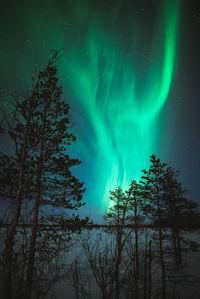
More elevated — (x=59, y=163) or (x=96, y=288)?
(x=59, y=163)

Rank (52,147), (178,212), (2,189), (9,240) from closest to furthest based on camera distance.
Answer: (9,240) < (2,189) < (52,147) < (178,212)

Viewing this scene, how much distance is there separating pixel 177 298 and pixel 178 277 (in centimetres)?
455

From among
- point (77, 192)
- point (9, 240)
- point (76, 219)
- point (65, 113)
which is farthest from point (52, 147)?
point (9, 240)

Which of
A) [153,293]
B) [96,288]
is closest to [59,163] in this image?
[96,288]

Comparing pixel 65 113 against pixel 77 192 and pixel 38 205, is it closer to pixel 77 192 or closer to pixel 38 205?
pixel 77 192

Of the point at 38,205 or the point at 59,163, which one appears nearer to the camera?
the point at 38,205

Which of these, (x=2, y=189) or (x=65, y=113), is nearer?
(x=2, y=189)

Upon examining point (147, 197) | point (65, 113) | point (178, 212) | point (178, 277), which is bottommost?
point (178, 277)

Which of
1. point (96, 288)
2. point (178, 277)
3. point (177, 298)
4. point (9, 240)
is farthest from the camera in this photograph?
point (178, 277)

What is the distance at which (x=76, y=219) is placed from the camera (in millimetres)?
9047

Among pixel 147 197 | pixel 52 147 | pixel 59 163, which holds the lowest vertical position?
pixel 147 197

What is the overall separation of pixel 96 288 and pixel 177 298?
642 centimetres

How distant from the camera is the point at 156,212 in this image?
15109 mm

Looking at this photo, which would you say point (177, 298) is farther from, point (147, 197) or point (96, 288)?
point (147, 197)
